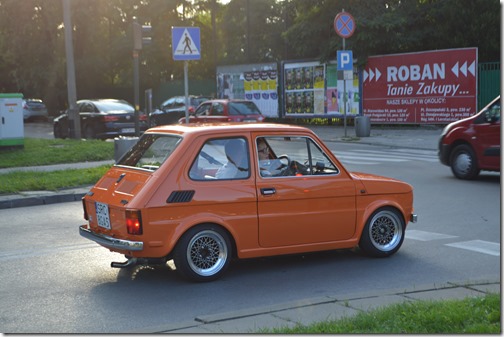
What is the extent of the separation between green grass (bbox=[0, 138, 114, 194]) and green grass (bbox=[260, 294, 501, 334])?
9253mm

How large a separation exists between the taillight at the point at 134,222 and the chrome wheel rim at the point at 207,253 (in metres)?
0.50

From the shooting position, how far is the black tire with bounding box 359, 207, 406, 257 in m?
8.23

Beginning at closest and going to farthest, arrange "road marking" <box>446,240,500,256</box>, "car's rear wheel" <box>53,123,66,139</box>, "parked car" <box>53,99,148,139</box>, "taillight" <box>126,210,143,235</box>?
1. "taillight" <box>126,210,143,235</box>
2. "road marking" <box>446,240,500,256</box>
3. "parked car" <box>53,99,148,139</box>
4. "car's rear wheel" <box>53,123,66,139</box>

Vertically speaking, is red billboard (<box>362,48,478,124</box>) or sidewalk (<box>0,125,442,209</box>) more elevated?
red billboard (<box>362,48,478,124</box>)

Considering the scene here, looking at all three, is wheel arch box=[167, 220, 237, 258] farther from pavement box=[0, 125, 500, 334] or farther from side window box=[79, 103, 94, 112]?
side window box=[79, 103, 94, 112]

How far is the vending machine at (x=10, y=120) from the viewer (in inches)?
803

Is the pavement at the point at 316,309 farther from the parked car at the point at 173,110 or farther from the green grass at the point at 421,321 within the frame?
the parked car at the point at 173,110

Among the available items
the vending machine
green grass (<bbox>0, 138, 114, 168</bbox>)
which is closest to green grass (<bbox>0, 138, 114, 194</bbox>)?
green grass (<bbox>0, 138, 114, 168</bbox>)

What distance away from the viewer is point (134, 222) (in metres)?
7.05

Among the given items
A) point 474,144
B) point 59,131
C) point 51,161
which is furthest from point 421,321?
point 59,131

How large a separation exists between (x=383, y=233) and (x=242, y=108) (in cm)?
1906

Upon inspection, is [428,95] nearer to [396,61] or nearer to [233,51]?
[396,61]

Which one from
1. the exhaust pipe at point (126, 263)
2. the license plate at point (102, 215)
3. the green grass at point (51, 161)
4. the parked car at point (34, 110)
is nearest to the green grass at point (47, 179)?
the green grass at point (51, 161)

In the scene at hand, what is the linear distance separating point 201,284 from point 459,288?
7.59ft
